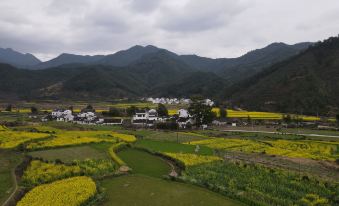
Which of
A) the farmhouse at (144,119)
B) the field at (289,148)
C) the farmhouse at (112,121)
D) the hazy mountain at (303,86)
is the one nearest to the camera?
the field at (289,148)

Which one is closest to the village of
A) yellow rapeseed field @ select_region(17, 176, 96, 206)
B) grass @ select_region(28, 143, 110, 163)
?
grass @ select_region(28, 143, 110, 163)

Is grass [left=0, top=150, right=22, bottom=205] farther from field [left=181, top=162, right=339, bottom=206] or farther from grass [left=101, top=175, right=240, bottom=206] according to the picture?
field [left=181, top=162, right=339, bottom=206]

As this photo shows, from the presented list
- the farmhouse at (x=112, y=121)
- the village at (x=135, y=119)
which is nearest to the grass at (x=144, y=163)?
the village at (x=135, y=119)

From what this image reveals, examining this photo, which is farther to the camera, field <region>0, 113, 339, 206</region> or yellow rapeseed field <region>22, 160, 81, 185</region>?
yellow rapeseed field <region>22, 160, 81, 185</region>

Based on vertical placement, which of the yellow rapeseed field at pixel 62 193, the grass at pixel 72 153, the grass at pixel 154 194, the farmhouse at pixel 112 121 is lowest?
the grass at pixel 154 194

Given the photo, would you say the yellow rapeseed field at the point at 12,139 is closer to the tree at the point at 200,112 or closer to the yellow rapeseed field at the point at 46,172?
the yellow rapeseed field at the point at 46,172

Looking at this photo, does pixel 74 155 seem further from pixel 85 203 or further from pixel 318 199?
pixel 318 199

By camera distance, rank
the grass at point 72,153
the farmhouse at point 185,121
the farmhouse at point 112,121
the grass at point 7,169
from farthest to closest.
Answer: the farmhouse at point 112,121 < the farmhouse at point 185,121 < the grass at point 72,153 < the grass at point 7,169
